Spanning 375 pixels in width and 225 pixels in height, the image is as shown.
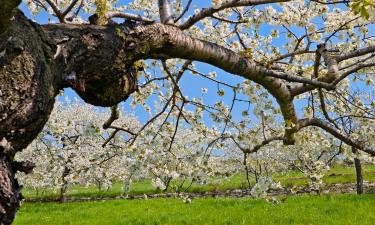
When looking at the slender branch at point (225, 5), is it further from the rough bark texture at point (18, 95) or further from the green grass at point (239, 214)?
the green grass at point (239, 214)

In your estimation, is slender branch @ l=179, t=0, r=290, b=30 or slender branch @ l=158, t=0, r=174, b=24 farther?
slender branch @ l=179, t=0, r=290, b=30

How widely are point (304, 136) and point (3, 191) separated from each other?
3.97m

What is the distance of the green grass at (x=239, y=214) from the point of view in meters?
9.17

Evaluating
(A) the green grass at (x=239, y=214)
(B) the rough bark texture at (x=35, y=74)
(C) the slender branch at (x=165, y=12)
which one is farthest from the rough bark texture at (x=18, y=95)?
(A) the green grass at (x=239, y=214)

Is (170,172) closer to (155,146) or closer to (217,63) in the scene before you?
(155,146)

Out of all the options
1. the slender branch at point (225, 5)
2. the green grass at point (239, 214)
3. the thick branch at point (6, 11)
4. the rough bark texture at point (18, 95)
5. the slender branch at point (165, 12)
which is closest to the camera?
the thick branch at point (6, 11)

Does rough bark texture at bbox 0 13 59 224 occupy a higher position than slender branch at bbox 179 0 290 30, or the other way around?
slender branch at bbox 179 0 290 30

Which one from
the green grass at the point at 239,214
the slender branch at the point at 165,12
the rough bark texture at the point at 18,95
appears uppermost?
the slender branch at the point at 165,12

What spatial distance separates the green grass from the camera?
917 cm

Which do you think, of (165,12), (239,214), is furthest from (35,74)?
(239,214)

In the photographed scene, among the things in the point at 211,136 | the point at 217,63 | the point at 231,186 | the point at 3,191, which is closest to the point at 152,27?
the point at 217,63

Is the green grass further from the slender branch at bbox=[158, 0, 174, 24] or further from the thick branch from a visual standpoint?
the thick branch

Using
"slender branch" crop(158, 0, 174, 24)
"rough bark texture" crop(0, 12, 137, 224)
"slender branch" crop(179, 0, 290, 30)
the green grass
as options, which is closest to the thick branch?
"rough bark texture" crop(0, 12, 137, 224)

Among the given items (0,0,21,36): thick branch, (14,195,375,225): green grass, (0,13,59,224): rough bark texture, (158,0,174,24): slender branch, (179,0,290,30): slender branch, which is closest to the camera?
(0,0,21,36): thick branch
